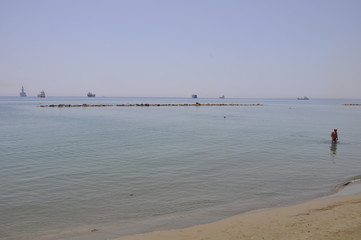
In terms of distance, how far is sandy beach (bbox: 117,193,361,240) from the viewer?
856cm

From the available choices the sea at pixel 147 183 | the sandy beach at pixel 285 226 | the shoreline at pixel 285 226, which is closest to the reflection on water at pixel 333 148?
the sea at pixel 147 183

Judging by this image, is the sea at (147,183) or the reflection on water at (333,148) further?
the reflection on water at (333,148)

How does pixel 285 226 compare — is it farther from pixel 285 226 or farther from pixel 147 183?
pixel 147 183

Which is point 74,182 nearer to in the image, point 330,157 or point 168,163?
point 168,163

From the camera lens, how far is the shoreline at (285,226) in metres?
8.59

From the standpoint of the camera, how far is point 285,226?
9.38 metres

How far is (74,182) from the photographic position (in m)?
15.8

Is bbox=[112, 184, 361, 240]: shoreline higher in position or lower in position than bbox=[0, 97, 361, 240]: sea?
higher

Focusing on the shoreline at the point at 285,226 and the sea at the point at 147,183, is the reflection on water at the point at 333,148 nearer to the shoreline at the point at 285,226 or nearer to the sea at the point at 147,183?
the sea at the point at 147,183

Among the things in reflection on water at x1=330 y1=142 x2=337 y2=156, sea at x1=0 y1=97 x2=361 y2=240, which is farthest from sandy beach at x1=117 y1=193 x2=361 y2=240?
reflection on water at x1=330 y1=142 x2=337 y2=156

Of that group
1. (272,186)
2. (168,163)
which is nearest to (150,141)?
(168,163)

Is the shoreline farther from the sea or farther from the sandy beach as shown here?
the sea

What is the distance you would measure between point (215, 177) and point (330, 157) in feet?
37.9

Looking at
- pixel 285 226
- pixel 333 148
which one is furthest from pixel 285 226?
A: pixel 333 148
